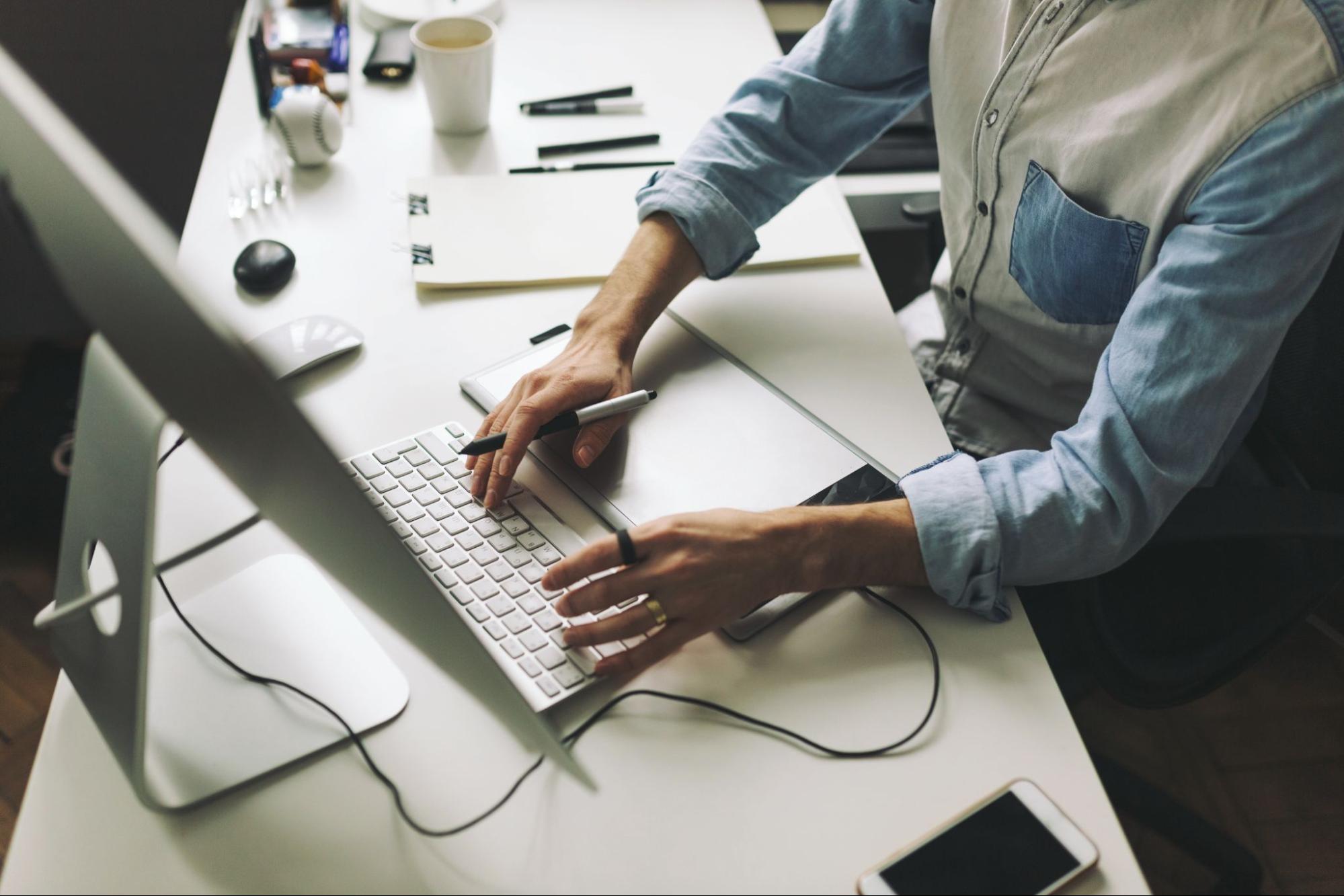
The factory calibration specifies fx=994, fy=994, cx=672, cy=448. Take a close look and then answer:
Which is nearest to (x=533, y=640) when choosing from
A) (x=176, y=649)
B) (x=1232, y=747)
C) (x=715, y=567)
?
(x=715, y=567)

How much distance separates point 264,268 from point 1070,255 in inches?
28.7

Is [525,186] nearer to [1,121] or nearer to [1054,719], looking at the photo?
[1,121]

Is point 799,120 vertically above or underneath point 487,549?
above

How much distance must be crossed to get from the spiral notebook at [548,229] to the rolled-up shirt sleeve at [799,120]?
55mm

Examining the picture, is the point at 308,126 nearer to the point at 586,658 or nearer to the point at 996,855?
the point at 586,658

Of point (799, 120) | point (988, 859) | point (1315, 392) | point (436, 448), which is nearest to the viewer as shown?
point (988, 859)

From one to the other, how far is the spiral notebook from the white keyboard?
239mm

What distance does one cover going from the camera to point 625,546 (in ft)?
2.14

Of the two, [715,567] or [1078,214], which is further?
[1078,214]

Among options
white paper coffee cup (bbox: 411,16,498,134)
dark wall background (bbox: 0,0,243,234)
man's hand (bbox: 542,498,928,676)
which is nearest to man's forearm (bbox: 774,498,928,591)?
man's hand (bbox: 542,498,928,676)

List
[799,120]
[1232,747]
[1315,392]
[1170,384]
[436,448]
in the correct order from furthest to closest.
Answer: [1232,747] → [799,120] → [1315,392] → [436,448] → [1170,384]

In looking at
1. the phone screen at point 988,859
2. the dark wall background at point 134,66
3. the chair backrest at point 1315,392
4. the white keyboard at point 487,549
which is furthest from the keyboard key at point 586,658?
the dark wall background at point 134,66

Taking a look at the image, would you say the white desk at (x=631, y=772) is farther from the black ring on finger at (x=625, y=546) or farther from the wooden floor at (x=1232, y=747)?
the wooden floor at (x=1232, y=747)

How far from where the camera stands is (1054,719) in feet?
2.12
